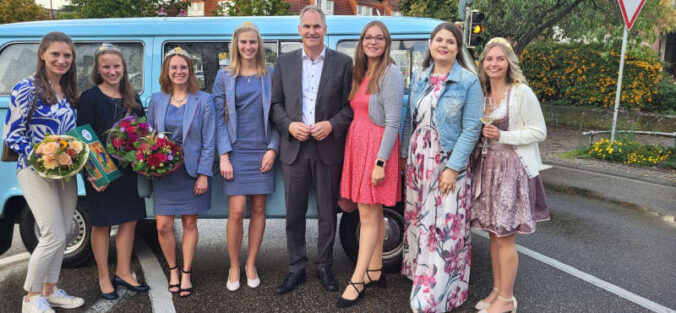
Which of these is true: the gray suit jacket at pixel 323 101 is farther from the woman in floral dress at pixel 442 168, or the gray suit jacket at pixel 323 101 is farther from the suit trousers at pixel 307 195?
the woman in floral dress at pixel 442 168

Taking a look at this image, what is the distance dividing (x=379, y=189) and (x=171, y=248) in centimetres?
178

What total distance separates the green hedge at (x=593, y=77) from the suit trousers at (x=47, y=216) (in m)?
13.0

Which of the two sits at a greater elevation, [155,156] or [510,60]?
[510,60]

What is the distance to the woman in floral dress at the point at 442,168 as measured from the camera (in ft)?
11.3

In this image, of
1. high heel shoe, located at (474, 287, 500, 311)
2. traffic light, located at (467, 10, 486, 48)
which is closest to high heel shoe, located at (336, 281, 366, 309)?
high heel shoe, located at (474, 287, 500, 311)

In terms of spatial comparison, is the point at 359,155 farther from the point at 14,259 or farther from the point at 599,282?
the point at 14,259

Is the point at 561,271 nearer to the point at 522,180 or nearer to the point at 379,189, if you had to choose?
the point at 522,180

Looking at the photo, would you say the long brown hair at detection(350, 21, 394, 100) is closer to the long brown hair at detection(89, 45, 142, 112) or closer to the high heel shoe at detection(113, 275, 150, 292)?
the long brown hair at detection(89, 45, 142, 112)

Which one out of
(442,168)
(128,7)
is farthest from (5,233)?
(128,7)

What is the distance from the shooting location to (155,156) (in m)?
3.53

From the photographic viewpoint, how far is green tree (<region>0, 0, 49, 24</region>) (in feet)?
80.0

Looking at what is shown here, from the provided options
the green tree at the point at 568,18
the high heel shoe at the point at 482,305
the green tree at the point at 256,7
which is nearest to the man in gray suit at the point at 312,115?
the high heel shoe at the point at 482,305

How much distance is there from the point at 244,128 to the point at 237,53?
0.59m

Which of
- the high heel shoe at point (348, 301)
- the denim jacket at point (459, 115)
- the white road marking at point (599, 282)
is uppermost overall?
the denim jacket at point (459, 115)
